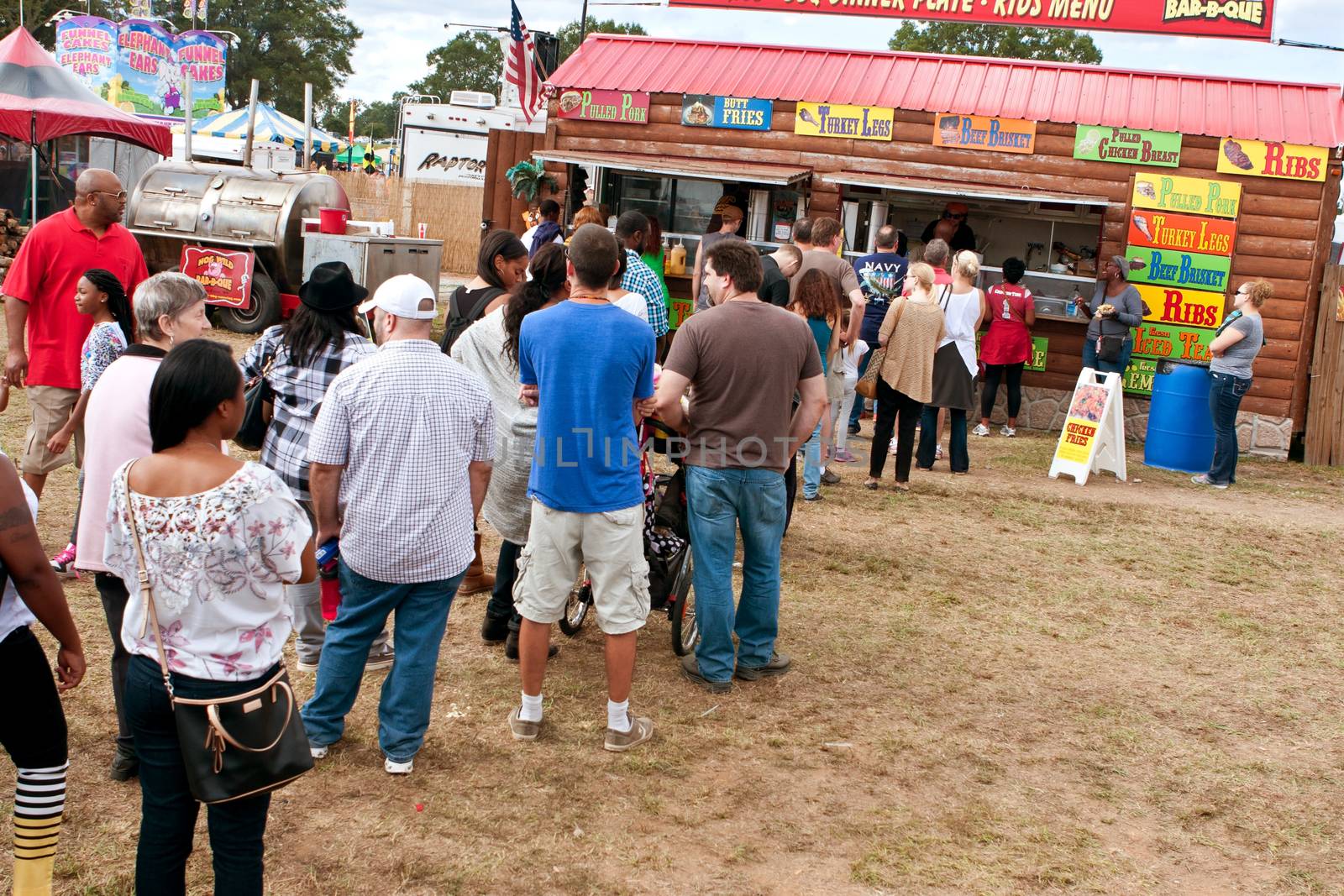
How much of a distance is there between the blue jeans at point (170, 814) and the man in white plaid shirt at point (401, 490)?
3.30 ft

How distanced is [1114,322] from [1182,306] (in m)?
1.41

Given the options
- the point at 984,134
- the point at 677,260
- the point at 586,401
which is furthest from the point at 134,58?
the point at 586,401

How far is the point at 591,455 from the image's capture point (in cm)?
412

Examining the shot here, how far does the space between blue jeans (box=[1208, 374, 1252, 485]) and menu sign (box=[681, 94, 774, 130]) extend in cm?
564

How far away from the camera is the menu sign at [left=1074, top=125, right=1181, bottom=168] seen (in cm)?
1209

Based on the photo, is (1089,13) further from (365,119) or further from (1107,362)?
(365,119)

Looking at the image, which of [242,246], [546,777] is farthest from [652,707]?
[242,246]

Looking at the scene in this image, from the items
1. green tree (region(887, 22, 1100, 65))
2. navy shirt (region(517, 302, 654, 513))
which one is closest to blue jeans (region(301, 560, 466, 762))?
navy shirt (region(517, 302, 654, 513))

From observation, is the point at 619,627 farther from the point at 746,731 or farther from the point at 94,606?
the point at 94,606

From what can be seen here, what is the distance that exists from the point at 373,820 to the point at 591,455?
4.67 feet

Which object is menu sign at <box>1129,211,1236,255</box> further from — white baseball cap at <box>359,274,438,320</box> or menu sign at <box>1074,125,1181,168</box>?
white baseball cap at <box>359,274,438,320</box>

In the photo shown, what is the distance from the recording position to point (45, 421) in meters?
5.74

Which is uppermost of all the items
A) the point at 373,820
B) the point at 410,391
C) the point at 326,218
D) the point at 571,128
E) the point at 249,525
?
the point at 571,128

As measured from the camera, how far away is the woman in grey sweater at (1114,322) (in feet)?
36.4
